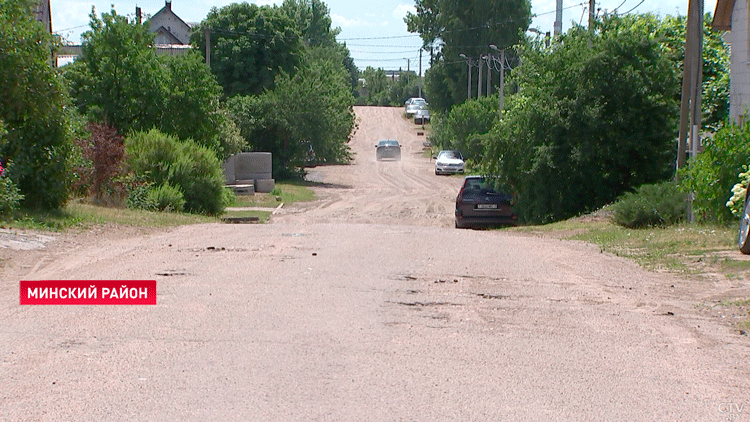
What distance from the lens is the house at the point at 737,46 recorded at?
75.2ft

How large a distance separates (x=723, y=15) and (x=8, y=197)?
1982cm

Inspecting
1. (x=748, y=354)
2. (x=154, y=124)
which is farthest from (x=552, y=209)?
(x=748, y=354)

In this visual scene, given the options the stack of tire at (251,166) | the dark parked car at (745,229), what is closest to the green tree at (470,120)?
the stack of tire at (251,166)

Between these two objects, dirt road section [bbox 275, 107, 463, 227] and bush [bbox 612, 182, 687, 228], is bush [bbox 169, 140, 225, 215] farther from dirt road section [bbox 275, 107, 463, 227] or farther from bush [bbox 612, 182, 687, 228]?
bush [bbox 612, 182, 687, 228]

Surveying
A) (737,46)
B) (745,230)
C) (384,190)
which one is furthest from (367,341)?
(384,190)

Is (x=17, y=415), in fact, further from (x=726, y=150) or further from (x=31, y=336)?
(x=726, y=150)

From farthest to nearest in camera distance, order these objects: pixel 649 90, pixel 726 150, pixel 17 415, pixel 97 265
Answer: pixel 649 90 < pixel 726 150 < pixel 97 265 < pixel 17 415

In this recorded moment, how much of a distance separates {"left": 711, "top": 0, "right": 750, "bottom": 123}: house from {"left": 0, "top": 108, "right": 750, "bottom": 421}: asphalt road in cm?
1229

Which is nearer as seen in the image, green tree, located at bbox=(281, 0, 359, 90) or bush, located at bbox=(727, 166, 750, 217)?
bush, located at bbox=(727, 166, 750, 217)

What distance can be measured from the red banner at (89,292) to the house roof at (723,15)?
20.2 metres

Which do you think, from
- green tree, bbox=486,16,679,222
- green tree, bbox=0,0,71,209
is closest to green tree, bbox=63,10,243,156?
green tree, bbox=0,0,71,209

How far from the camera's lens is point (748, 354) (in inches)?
282

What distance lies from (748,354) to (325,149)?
42.4m

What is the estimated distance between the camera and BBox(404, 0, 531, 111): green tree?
73.0 meters
